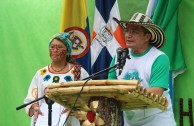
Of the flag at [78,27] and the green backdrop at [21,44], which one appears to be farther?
the green backdrop at [21,44]

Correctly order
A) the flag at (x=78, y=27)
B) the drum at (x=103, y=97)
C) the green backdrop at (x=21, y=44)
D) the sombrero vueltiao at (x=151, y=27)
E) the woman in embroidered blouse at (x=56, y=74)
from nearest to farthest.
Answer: the drum at (x=103, y=97) → the sombrero vueltiao at (x=151, y=27) → the woman in embroidered blouse at (x=56, y=74) → the flag at (x=78, y=27) → the green backdrop at (x=21, y=44)

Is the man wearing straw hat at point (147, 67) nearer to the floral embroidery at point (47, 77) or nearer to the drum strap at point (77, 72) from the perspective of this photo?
the drum strap at point (77, 72)

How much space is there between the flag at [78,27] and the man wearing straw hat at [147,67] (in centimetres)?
176

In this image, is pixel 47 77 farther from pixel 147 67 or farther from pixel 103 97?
pixel 103 97

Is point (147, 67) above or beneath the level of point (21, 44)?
beneath

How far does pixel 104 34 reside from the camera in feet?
16.5

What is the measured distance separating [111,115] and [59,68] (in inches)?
68.1

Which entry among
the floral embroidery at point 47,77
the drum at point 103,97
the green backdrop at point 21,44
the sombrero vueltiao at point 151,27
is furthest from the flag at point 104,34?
the drum at point 103,97

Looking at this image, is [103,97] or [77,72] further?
[77,72]

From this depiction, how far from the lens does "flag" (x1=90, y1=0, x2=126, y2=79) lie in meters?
4.94

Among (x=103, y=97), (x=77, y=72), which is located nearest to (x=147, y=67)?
(x=103, y=97)

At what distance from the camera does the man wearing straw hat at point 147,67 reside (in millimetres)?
2850

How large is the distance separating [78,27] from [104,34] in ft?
1.07

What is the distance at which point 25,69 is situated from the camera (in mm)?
5664
